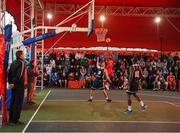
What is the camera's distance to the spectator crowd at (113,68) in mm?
31188

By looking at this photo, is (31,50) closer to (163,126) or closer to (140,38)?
(163,126)

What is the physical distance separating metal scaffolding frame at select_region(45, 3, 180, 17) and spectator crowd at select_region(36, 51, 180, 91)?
3409 mm

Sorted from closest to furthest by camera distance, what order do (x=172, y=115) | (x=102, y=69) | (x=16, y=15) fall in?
(x=172, y=115), (x=102, y=69), (x=16, y=15)

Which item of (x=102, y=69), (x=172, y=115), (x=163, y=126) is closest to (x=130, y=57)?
(x=102, y=69)

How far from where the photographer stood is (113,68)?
31922 millimetres

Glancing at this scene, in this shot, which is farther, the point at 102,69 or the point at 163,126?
the point at 102,69

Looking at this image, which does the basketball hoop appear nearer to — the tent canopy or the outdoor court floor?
the tent canopy

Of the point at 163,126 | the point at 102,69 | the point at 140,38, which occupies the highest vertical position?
the point at 140,38

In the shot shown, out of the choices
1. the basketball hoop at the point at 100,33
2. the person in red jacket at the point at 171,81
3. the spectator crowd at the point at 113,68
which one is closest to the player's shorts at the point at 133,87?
the basketball hoop at the point at 100,33

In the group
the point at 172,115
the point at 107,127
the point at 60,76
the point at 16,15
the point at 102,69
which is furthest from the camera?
the point at 60,76

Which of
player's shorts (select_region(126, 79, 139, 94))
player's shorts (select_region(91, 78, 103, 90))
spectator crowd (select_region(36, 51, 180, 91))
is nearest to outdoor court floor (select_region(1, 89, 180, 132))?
player's shorts (select_region(126, 79, 139, 94))

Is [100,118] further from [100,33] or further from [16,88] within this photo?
[100,33]

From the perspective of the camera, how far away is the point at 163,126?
42.3ft

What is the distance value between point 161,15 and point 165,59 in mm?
4181
